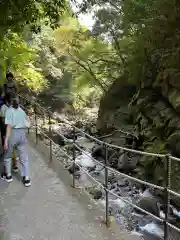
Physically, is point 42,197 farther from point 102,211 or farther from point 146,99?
point 146,99

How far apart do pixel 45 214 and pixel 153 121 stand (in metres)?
8.26

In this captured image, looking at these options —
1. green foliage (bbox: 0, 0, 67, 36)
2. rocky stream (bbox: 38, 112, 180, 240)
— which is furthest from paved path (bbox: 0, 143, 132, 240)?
green foliage (bbox: 0, 0, 67, 36)

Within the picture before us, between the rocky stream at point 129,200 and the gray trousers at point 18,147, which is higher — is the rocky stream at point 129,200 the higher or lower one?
the lower one

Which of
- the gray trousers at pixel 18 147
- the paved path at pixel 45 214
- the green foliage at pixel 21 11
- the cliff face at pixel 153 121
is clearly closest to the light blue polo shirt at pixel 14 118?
the gray trousers at pixel 18 147

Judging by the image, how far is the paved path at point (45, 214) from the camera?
402 centimetres

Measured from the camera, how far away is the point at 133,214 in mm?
7676

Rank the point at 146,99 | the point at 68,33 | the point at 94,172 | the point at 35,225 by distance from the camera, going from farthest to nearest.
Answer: the point at 68,33 → the point at 146,99 → the point at 94,172 → the point at 35,225

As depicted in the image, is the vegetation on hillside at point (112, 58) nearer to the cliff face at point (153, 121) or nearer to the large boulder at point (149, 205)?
the cliff face at point (153, 121)

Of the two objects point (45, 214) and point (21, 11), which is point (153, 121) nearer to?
point (21, 11)

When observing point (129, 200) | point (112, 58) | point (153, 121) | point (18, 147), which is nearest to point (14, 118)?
point (18, 147)

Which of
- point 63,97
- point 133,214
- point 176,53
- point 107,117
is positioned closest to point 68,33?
point 63,97

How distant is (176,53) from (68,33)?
10.2m

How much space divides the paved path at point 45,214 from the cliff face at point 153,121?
4559mm

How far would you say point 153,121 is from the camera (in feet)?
39.8
